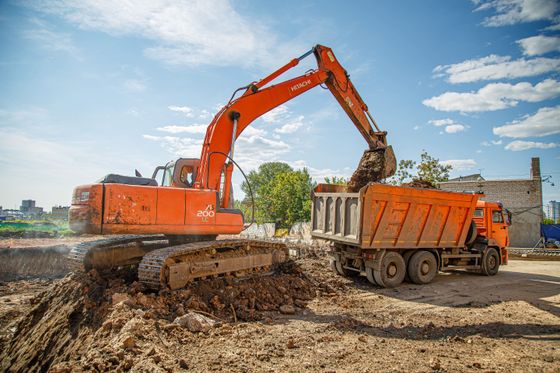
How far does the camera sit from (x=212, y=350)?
168 inches

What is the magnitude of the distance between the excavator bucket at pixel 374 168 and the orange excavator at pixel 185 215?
258cm

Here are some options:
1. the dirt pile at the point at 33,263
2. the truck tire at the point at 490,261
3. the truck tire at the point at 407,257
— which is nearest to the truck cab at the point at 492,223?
the truck tire at the point at 490,261

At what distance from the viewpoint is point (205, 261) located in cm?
652

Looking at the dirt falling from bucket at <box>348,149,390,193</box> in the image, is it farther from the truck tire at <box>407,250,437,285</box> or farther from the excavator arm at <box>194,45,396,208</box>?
the truck tire at <box>407,250,437,285</box>

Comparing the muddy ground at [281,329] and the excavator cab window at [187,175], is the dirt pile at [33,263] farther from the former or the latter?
the excavator cab window at [187,175]

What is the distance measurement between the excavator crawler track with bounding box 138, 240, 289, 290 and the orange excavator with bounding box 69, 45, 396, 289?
0.06 feet

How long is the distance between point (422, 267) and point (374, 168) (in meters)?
2.95

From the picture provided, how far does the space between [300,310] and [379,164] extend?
504cm

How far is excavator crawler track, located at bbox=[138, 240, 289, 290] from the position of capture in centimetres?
588

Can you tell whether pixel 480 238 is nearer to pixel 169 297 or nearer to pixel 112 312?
pixel 169 297

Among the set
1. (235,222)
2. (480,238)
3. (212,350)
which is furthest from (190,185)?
(480,238)

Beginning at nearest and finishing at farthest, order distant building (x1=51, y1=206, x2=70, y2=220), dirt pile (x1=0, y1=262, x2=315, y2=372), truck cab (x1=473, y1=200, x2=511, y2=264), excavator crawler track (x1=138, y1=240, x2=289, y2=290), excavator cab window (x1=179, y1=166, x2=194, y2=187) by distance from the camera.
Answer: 1. dirt pile (x1=0, y1=262, x2=315, y2=372)
2. excavator crawler track (x1=138, y1=240, x2=289, y2=290)
3. excavator cab window (x1=179, y1=166, x2=194, y2=187)
4. truck cab (x1=473, y1=200, x2=511, y2=264)
5. distant building (x1=51, y1=206, x2=70, y2=220)

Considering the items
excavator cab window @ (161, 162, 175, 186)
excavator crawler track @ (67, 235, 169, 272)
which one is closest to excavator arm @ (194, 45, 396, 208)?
excavator cab window @ (161, 162, 175, 186)

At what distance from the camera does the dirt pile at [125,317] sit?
3.92 metres
